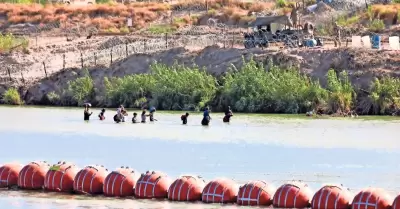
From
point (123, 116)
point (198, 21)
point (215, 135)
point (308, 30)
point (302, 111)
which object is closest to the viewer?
point (215, 135)

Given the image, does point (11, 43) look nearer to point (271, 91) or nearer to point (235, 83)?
point (235, 83)

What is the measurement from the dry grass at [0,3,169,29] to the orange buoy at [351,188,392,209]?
2653 inches

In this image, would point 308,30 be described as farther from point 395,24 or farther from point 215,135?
point 215,135

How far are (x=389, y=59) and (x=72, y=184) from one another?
126 ft

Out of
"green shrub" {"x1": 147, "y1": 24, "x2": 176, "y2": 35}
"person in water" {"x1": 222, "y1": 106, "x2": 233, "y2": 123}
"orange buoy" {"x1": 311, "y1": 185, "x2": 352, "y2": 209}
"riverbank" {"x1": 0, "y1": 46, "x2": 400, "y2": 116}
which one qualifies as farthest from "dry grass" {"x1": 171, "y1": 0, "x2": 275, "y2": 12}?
"orange buoy" {"x1": 311, "y1": 185, "x2": 352, "y2": 209}

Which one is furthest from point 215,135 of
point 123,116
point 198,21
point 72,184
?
point 198,21

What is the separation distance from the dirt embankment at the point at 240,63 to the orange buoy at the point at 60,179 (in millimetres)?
35787

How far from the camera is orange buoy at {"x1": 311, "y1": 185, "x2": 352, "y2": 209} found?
34062 millimetres

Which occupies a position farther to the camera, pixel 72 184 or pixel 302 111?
pixel 302 111

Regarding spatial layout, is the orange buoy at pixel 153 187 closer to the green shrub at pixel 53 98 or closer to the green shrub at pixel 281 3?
the green shrub at pixel 53 98

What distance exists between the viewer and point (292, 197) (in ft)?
115

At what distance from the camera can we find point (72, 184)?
38469mm

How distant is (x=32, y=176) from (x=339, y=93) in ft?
107

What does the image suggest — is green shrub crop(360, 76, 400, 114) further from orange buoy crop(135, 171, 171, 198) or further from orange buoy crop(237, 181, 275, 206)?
orange buoy crop(237, 181, 275, 206)
